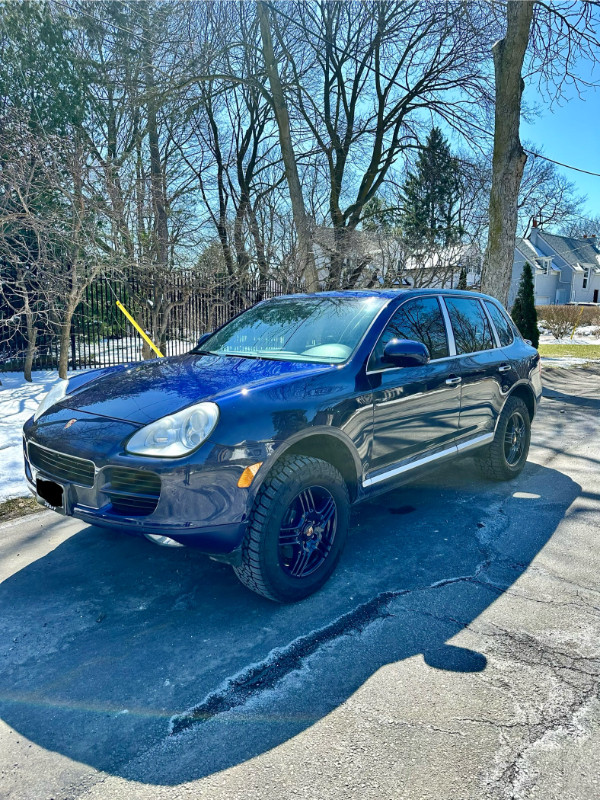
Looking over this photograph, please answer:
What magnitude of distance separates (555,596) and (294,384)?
1900 millimetres

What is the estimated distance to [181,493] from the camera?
8.81 ft

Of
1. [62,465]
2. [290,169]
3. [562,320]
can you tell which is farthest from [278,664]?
[562,320]

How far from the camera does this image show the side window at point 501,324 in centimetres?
523

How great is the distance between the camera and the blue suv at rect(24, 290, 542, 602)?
275cm

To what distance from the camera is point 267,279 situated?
1389 cm

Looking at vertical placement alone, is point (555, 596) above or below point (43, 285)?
below

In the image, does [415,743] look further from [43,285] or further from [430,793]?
[43,285]

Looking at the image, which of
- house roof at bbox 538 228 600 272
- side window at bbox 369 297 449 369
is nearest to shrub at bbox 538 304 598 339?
side window at bbox 369 297 449 369

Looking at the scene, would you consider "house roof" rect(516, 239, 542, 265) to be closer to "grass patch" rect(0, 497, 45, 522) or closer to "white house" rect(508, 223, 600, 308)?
"white house" rect(508, 223, 600, 308)

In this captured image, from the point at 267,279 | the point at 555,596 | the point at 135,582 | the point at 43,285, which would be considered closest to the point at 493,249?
the point at 267,279

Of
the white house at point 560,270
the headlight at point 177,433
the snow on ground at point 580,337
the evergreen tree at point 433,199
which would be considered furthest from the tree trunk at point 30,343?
the white house at point 560,270

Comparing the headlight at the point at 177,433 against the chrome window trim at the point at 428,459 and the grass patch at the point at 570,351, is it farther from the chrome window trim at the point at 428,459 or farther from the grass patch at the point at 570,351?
the grass patch at the point at 570,351

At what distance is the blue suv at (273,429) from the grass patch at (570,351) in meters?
16.3

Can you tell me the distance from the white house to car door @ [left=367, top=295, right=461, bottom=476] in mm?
55017
